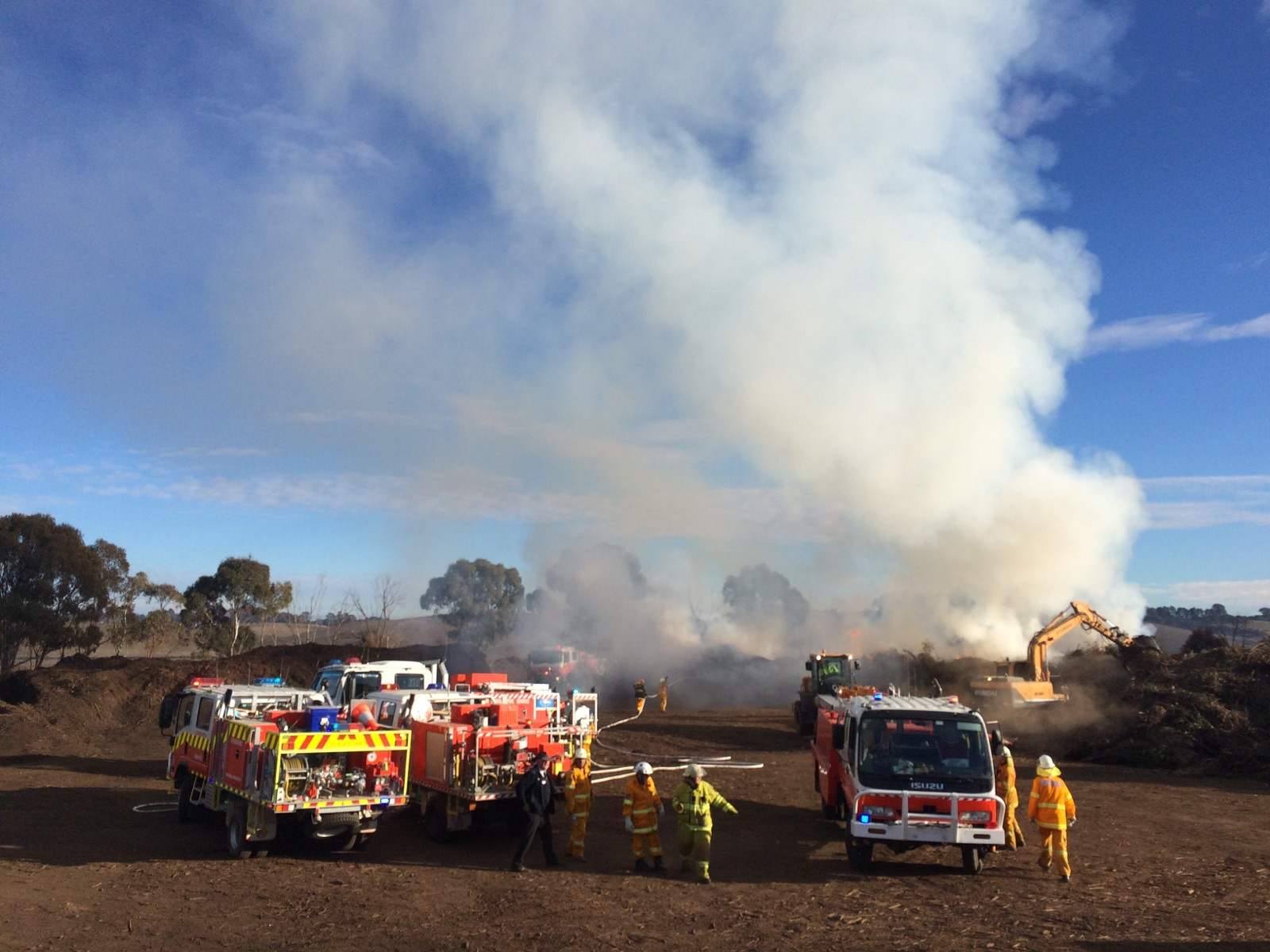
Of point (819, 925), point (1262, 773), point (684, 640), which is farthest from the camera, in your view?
point (684, 640)

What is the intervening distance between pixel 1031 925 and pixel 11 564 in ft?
170

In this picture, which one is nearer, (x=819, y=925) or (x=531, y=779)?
(x=819, y=925)

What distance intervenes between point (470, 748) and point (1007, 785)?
26.1 ft

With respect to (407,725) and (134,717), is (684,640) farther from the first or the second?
(407,725)

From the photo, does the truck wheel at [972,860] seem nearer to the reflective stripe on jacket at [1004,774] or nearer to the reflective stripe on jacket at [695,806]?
the reflective stripe on jacket at [1004,774]

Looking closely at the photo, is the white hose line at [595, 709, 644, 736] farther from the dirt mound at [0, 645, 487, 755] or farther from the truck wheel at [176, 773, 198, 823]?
the truck wheel at [176, 773, 198, 823]

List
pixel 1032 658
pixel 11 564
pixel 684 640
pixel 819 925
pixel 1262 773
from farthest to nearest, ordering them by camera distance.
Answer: pixel 684 640, pixel 11 564, pixel 1032 658, pixel 1262 773, pixel 819 925

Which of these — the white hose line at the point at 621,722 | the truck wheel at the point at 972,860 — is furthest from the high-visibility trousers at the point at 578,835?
the white hose line at the point at 621,722

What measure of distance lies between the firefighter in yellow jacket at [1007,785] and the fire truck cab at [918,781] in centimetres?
69

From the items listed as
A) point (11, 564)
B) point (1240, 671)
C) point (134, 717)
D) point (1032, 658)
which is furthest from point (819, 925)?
point (11, 564)

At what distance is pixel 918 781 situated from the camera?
1184 cm

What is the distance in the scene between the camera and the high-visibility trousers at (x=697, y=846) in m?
11.8

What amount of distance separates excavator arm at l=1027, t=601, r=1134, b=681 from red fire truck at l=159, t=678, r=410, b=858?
2922 cm

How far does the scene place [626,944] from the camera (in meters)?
9.27
